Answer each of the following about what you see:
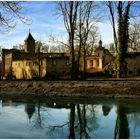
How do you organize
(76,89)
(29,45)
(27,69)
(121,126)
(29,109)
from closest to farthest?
(121,126) < (29,109) < (76,89) < (27,69) < (29,45)

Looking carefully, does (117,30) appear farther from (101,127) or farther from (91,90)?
(101,127)

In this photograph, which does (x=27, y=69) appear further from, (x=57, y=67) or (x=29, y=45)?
(x=29, y=45)

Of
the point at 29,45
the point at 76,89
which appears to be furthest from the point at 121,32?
the point at 29,45

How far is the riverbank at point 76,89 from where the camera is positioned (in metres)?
31.8

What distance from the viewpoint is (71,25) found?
132 feet

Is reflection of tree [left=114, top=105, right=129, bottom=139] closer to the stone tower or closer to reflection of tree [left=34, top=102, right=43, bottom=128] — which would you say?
reflection of tree [left=34, top=102, right=43, bottom=128]

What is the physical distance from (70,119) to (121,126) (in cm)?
355

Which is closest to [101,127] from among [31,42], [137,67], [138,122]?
[138,122]

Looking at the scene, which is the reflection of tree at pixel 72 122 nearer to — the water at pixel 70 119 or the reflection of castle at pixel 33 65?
the water at pixel 70 119

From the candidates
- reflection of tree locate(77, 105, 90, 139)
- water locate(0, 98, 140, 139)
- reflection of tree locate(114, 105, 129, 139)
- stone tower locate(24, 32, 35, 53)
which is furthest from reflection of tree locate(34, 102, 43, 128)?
stone tower locate(24, 32, 35, 53)

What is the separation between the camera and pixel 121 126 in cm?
1784

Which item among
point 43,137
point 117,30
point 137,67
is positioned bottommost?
point 43,137

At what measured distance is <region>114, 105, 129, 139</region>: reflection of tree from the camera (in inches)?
616

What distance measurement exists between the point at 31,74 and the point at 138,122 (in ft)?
140
